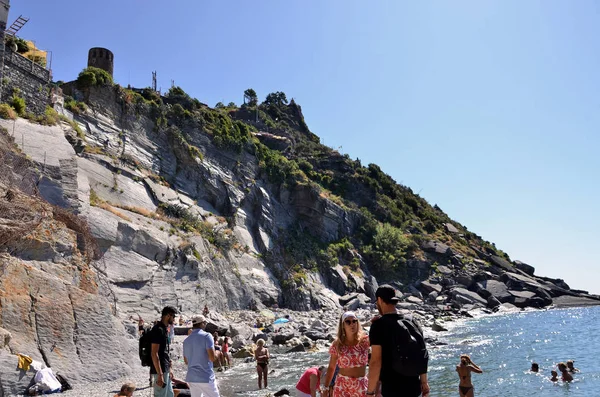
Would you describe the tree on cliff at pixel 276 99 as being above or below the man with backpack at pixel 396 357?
above

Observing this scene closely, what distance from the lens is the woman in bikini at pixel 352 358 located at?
4.54m

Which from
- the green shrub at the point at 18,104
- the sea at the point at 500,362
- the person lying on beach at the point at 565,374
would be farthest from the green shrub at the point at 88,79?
the person lying on beach at the point at 565,374

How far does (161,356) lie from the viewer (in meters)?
6.37

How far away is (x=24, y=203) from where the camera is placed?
39.9 feet

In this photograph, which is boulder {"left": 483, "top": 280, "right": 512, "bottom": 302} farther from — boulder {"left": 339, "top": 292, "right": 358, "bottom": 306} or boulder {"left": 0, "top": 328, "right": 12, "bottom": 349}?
boulder {"left": 0, "top": 328, "right": 12, "bottom": 349}

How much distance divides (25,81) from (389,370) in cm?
2584

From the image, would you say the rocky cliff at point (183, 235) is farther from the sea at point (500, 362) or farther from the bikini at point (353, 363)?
the bikini at point (353, 363)

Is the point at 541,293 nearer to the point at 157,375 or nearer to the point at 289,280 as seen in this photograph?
the point at 289,280

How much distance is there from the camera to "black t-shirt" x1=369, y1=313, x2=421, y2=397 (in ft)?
12.5

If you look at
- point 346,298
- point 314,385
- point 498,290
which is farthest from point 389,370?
point 498,290

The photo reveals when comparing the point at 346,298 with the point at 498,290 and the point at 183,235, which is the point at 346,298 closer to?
the point at 183,235

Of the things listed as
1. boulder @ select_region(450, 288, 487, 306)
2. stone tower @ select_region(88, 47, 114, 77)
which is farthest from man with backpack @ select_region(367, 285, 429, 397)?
boulder @ select_region(450, 288, 487, 306)

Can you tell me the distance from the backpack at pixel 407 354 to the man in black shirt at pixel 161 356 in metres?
3.75

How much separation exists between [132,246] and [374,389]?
67.3 feet
